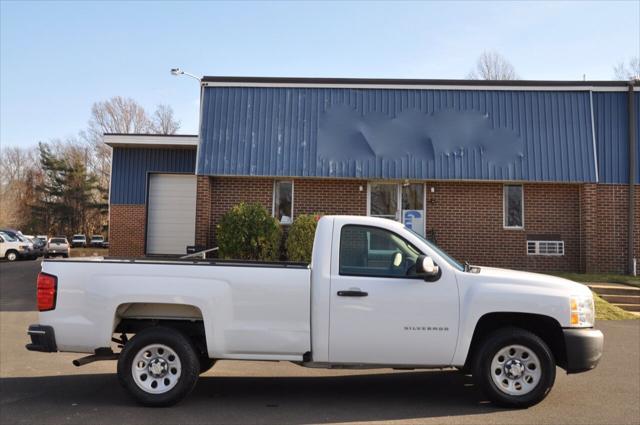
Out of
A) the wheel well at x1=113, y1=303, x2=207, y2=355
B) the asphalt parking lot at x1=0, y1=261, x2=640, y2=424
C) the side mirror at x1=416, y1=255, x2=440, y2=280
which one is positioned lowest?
the asphalt parking lot at x1=0, y1=261, x2=640, y2=424

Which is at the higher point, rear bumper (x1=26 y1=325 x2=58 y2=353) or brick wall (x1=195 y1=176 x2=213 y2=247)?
brick wall (x1=195 y1=176 x2=213 y2=247)

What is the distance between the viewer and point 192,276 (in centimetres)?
593

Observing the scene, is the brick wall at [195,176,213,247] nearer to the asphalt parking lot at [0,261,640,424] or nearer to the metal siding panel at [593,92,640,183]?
the asphalt parking lot at [0,261,640,424]

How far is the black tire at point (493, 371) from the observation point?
A: 5844 mm

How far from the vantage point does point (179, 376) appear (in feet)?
19.4

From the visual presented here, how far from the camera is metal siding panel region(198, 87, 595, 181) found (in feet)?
51.5

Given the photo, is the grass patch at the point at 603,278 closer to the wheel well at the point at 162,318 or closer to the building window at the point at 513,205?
the building window at the point at 513,205

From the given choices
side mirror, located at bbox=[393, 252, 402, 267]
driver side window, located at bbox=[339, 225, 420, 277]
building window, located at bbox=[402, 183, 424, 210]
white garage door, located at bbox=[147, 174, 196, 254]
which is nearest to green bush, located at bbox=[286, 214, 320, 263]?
building window, located at bbox=[402, 183, 424, 210]

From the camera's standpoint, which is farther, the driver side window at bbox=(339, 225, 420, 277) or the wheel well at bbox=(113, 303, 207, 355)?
the wheel well at bbox=(113, 303, 207, 355)

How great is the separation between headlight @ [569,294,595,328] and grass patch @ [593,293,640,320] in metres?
6.46

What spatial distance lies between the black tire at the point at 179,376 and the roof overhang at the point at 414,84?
11.8 metres

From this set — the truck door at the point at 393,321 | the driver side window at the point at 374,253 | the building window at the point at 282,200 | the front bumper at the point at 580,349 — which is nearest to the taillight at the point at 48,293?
the truck door at the point at 393,321

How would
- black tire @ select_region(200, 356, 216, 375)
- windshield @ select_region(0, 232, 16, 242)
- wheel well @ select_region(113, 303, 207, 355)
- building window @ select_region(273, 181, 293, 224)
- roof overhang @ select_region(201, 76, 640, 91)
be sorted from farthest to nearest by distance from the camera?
windshield @ select_region(0, 232, 16, 242) → building window @ select_region(273, 181, 293, 224) → roof overhang @ select_region(201, 76, 640, 91) → black tire @ select_region(200, 356, 216, 375) → wheel well @ select_region(113, 303, 207, 355)

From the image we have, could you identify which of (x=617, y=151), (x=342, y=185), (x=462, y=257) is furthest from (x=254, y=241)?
(x=617, y=151)
